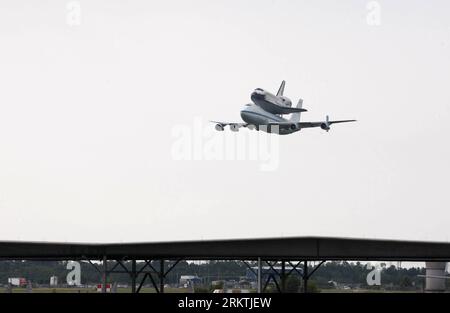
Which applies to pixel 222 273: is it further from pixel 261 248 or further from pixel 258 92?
pixel 261 248

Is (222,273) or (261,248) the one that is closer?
(261,248)

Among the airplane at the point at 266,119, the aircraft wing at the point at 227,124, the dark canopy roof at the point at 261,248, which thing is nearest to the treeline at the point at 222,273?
the airplane at the point at 266,119

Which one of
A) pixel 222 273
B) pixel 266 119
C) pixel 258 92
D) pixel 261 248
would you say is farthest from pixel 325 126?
pixel 222 273

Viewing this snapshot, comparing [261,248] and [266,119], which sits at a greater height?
[266,119]

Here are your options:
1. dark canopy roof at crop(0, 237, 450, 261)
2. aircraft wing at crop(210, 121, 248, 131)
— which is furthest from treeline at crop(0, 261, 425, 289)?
dark canopy roof at crop(0, 237, 450, 261)

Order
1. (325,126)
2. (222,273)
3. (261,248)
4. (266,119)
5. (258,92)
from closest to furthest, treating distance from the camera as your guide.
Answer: (261,248), (325,126), (266,119), (258,92), (222,273)

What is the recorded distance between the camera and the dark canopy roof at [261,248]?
181 ft

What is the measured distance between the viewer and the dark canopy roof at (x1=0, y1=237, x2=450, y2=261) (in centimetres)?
5531

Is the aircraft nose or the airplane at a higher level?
the aircraft nose

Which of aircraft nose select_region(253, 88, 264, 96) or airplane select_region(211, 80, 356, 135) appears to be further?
aircraft nose select_region(253, 88, 264, 96)

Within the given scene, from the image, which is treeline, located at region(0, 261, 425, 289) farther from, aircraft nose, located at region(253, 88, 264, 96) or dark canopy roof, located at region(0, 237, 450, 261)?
dark canopy roof, located at region(0, 237, 450, 261)

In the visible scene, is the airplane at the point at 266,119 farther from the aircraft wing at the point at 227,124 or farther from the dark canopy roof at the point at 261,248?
the dark canopy roof at the point at 261,248

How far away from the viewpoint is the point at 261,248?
186 feet
